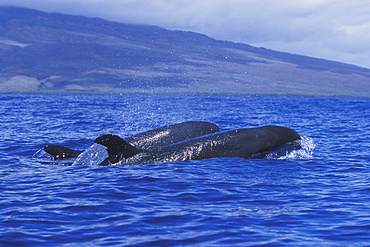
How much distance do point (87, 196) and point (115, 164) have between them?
3743 millimetres

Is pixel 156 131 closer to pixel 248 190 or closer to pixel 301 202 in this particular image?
pixel 248 190

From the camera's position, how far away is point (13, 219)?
8.46 meters

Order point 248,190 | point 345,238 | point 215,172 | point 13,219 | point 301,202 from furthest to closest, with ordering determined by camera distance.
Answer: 1. point 215,172
2. point 248,190
3. point 301,202
4. point 13,219
5. point 345,238

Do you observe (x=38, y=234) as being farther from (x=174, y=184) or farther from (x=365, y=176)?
(x=365, y=176)

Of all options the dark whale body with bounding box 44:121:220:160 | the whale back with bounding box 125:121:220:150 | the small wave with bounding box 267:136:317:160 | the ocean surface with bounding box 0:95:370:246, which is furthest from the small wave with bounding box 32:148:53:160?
the small wave with bounding box 267:136:317:160

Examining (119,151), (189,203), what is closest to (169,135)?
(119,151)

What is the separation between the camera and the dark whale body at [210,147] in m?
13.9

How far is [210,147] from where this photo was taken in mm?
14516

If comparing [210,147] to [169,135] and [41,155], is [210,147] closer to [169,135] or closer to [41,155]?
[169,135]

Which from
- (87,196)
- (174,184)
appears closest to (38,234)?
(87,196)

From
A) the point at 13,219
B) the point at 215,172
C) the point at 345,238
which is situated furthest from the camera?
the point at 215,172

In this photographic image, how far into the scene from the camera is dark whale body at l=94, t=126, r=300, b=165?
45.6 ft

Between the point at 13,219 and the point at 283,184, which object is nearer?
the point at 13,219

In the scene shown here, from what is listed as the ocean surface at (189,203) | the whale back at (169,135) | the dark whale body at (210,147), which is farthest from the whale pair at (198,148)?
the whale back at (169,135)
